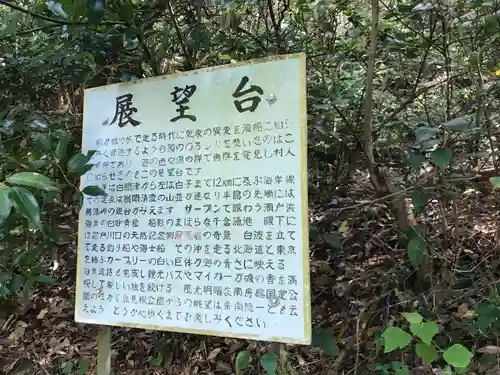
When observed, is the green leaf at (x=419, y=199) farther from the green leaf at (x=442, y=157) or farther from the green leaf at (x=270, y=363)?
the green leaf at (x=270, y=363)

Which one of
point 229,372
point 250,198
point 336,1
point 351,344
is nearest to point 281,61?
point 250,198

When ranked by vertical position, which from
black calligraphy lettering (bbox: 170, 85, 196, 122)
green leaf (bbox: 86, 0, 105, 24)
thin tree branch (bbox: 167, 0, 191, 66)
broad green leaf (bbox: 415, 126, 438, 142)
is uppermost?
thin tree branch (bbox: 167, 0, 191, 66)

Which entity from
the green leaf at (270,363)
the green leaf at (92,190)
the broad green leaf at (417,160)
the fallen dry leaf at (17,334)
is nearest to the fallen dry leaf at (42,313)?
the fallen dry leaf at (17,334)

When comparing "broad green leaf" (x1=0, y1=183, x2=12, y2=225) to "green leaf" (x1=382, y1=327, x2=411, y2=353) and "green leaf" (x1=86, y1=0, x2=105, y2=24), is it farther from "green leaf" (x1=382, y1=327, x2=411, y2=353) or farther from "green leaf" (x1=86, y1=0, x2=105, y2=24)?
"green leaf" (x1=382, y1=327, x2=411, y2=353)

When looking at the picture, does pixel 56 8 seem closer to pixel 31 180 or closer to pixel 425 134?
pixel 31 180

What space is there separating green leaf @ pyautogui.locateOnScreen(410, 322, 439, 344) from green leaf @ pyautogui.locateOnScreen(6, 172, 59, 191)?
1.24 m

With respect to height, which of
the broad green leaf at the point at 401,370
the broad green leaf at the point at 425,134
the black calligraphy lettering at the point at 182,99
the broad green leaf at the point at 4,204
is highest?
the black calligraphy lettering at the point at 182,99

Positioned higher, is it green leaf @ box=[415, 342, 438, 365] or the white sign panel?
the white sign panel

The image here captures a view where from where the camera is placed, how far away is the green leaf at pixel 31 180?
1315 millimetres

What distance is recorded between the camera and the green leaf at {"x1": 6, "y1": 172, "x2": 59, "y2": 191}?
132 centimetres

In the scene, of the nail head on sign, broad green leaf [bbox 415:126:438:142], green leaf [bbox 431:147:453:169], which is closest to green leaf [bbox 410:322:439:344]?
green leaf [bbox 431:147:453:169]

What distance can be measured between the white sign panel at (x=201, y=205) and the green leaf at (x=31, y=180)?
29cm

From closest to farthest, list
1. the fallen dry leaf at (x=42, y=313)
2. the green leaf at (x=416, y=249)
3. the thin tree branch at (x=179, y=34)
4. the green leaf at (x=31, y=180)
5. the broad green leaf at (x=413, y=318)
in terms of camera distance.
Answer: the green leaf at (x=31, y=180) → the broad green leaf at (x=413, y=318) → the green leaf at (x=416, y=249) → the thin tree branch at (x=179, y=34) → the fallen dry leaf at (x=42, y=313)

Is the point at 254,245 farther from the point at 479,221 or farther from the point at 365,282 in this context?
the point at 479,221
